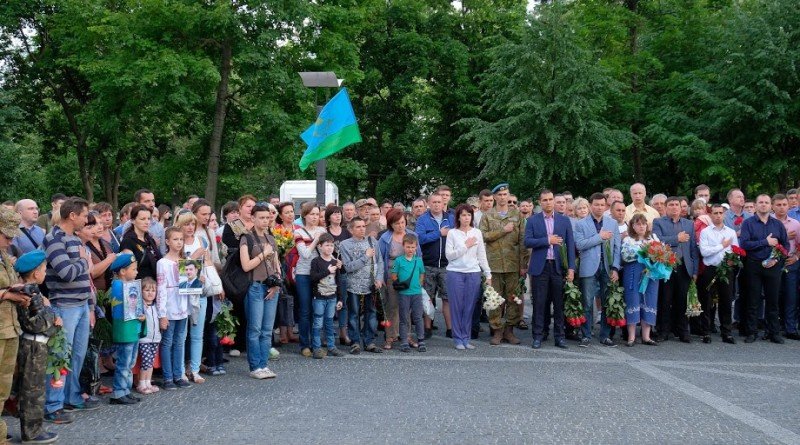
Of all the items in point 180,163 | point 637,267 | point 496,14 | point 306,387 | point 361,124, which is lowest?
point 306,387

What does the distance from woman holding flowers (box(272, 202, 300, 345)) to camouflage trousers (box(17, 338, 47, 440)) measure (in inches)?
158

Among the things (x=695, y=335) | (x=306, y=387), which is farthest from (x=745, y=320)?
(x=306, y=387)

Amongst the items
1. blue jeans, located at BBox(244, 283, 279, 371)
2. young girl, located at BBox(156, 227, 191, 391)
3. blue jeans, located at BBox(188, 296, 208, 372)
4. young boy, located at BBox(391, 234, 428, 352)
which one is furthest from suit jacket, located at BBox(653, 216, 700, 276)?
young girl, located at BBox(156, 227, 191, 391)

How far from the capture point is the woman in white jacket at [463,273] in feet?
34.1

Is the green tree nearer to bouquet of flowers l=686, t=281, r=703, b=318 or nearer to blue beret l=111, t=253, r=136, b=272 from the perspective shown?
bouquet of flowers l=686, t=281, r=703, b=318

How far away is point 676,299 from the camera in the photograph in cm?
1098

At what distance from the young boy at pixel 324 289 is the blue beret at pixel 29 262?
12.9 feet

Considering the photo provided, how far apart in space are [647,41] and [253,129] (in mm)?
14412

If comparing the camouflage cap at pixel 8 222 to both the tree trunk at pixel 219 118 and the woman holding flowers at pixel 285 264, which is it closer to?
the woman holding flowers at pixel 285 264

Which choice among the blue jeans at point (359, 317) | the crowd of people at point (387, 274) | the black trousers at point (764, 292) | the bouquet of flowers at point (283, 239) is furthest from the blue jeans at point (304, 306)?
the black trousers at point (764, 292)

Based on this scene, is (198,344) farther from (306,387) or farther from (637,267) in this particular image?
(637,267)

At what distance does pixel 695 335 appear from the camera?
11492 mm

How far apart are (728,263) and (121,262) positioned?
8.22 meters

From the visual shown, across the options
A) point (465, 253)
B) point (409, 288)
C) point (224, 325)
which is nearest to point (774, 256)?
point (465, 253)
